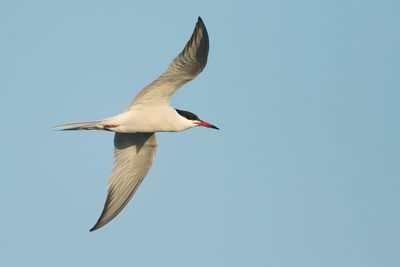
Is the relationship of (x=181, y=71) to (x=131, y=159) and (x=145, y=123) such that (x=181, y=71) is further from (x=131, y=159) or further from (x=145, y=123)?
(x=131, y=159)

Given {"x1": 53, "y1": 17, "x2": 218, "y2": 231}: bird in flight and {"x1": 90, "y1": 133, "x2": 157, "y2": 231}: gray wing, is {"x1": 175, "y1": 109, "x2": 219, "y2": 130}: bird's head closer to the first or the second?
{"x1": 53, "y1": 17, "x2": 218, "y2": 231}: bird in flight

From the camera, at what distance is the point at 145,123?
12352mm

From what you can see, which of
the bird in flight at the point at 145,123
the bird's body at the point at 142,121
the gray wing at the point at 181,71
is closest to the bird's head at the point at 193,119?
the bird in flight at the point at 145,123

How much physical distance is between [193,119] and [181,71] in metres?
1.41

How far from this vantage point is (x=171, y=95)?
12.3 metres

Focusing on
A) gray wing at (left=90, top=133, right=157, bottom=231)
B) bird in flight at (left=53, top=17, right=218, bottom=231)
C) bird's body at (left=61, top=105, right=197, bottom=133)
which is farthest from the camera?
gray wing at (left=90, top=133, right=157, bottom=231)

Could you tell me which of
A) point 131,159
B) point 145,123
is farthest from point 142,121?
point 131,159

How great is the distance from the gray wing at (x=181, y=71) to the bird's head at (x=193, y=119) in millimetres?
542

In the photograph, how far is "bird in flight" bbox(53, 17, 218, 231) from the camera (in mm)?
11617

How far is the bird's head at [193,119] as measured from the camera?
1289cm

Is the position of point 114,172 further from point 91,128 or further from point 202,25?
point 202,25

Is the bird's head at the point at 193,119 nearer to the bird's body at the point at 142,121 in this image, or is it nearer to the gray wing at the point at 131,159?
the bird's body at the point at 142,121

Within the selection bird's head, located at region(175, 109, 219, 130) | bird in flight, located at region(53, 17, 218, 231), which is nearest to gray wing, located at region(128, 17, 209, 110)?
bird in flight, located at region(53, 17, 218, 231)

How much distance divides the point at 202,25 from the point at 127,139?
10.5 feet
